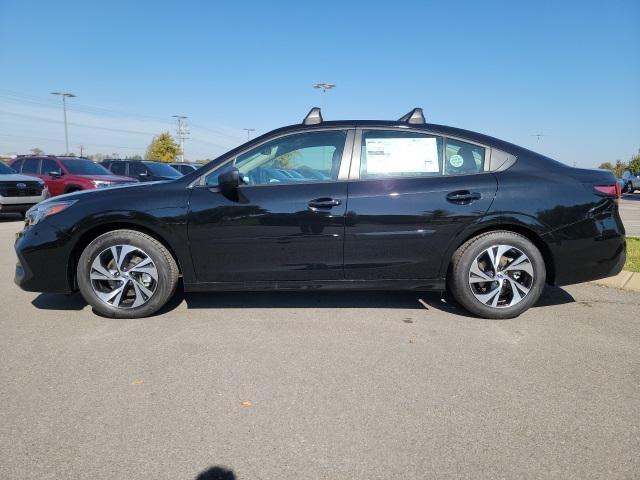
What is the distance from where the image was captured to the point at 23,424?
7.41ft

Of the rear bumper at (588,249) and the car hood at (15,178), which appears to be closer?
the rear bumper at (588,249)

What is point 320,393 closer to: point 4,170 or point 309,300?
point 309,300

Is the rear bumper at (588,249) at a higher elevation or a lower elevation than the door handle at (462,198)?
lower

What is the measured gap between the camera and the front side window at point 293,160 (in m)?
3.76

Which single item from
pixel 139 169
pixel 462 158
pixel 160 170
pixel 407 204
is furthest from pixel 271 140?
pixel 139 169

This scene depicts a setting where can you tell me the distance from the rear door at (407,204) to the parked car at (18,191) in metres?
11.0

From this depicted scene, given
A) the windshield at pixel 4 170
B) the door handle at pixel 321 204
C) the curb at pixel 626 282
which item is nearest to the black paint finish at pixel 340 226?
the door handle at pixel 321 204

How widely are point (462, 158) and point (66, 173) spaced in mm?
12617

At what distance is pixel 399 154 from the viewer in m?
3.82

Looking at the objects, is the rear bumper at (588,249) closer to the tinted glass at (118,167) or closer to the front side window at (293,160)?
the front side window at (293,160)

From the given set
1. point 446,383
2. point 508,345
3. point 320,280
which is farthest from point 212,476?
point 508,345

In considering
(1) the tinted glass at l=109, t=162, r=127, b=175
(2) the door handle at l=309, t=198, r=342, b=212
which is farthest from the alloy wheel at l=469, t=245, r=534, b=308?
(1) the tinted glass at l=109, t=162, r=127, b=175

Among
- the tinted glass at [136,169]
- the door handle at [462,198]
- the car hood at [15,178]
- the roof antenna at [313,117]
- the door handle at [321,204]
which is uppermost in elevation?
the roof antenna at [313,117]

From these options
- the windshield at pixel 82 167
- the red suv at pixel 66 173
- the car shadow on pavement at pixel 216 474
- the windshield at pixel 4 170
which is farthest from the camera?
the windshield at pixel 82 167
